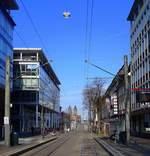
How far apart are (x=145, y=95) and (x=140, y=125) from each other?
153 feet

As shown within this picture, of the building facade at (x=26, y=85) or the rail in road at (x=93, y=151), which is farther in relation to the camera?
the building facade at (x=26, y=85)

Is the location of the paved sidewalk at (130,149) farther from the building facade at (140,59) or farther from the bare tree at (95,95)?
the bare tree at (95,95)

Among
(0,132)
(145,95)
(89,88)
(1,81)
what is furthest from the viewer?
(89,88)

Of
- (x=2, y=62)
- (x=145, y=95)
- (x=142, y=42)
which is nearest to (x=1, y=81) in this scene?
(x=2, y=62)

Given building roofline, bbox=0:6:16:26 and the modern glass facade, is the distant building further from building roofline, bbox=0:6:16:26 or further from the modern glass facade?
building roofline, bbox=0:6:16:26

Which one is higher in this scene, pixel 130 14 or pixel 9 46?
pixel 130 14

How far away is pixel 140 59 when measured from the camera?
262 ft

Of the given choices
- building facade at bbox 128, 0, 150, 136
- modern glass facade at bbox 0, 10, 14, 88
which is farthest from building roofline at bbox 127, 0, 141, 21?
modern glass facade at bbox 0, 10, 14, 88

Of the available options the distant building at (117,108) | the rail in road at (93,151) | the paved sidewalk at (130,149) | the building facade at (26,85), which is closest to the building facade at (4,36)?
the distant building at (117,108)

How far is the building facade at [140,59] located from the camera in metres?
71.8

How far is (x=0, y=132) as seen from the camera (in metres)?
71.0

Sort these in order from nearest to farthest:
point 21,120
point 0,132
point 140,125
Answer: point 0,132 < point 140,125 < point 21,120

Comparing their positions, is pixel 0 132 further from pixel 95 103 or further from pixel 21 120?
pixel 95 103

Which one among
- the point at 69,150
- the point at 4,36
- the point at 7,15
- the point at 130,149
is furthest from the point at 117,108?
the point at 130,149
